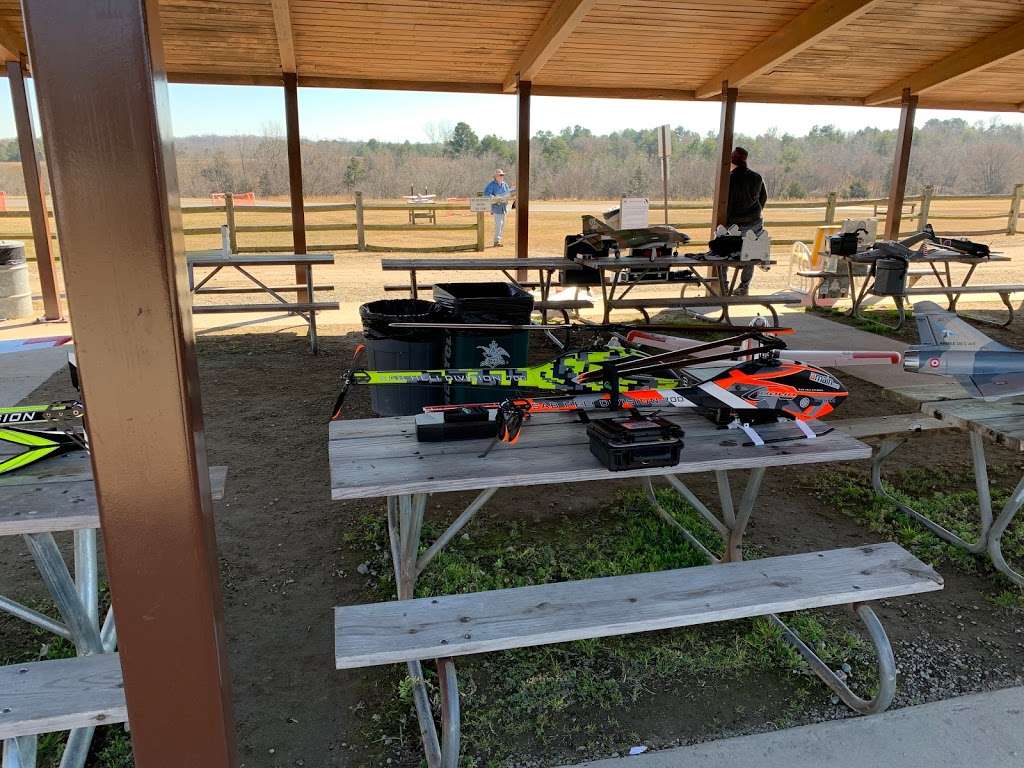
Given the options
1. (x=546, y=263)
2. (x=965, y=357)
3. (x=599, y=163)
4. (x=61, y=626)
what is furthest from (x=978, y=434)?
(x=599, y=163)

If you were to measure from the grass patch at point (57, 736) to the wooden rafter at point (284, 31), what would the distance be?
241 inches

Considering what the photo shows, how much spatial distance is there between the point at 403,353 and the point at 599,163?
2299 cm

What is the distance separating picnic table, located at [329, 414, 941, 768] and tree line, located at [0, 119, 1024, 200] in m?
20.0

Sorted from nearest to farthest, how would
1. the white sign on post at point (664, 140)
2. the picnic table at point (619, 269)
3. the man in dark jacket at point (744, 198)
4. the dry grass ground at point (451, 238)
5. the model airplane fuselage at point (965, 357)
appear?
the model airplane fuselage at point (965, 357) → the picnic table at point (619, 269) → the man in dark jacket at point (744, 198) → the white sign on post at point (664, 140) → the dry grass ground at point (451, 238)

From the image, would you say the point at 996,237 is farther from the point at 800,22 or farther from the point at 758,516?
the point at 758,516

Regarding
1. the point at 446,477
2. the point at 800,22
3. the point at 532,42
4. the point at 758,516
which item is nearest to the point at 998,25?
the point at 800,22

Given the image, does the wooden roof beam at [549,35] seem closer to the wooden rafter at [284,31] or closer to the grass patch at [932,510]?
the wooden rafter at [284,31]

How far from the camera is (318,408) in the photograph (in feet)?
18.6

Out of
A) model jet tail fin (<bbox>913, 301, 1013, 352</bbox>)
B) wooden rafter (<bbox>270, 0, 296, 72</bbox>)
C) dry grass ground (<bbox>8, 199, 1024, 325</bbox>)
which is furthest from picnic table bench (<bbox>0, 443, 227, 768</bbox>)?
dry grass ground (<bbox>8, 199, 1024, 325</bbox>)

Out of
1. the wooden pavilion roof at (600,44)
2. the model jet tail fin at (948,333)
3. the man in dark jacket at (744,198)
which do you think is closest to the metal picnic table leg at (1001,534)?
the model jet tail fin at (948,333)

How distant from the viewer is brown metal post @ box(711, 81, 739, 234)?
9.85m

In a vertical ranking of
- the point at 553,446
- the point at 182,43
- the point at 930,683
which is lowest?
the point at 930,683

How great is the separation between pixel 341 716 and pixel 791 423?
206 centimetres

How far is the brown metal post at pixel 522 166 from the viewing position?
9164 mm
